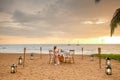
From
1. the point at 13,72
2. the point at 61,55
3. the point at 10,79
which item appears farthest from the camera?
the point at 61,55

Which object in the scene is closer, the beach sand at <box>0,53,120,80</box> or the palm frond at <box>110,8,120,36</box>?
the beach sand at <box>0,53,120,80</box>

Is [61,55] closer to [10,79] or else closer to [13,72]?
[13,72]

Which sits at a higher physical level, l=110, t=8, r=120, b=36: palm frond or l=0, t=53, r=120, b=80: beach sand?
l=110, t=8, r=120, b=36: palm frond

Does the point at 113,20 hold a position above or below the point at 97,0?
below

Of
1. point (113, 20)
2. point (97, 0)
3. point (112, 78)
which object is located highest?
point (97, 0)

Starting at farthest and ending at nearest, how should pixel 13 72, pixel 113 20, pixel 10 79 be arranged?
pixel 113 20, pixel 13 72, pixel 10 79

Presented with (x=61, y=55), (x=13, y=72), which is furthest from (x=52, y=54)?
(x=13, y=72)

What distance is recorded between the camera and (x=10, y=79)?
11547 millimetres

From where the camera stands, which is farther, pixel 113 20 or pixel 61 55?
pixel 61 55

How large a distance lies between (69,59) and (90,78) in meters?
9.06

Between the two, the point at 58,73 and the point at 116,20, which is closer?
the point at 58,73

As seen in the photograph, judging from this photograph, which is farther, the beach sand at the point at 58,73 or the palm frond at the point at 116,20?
the palm frond at the point at 116,20

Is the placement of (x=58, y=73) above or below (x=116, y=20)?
below

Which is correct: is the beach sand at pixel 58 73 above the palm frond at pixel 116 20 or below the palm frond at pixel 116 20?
below
